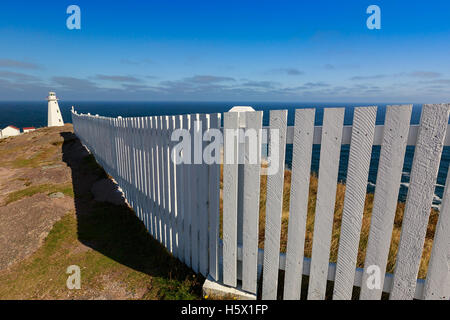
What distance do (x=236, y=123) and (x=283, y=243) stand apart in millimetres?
2065

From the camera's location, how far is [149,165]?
4.07 meters

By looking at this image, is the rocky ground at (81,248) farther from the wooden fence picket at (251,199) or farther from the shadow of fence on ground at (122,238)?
the wooden fence picket at (251,199)

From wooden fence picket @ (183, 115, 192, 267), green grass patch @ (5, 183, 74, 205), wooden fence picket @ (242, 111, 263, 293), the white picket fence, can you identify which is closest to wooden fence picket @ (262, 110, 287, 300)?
the white picket fence

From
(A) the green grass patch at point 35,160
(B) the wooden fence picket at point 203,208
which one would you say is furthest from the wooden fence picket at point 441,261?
(A) the green grass patch at point 35,160

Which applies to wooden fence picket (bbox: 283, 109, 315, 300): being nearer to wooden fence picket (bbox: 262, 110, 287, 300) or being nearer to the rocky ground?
wooden fence picket (bbox: 262, 110, 287, 300)

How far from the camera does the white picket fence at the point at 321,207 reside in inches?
71.6

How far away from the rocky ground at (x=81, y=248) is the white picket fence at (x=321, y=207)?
543 mm

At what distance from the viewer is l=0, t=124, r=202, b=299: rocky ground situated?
2992 millimetres
